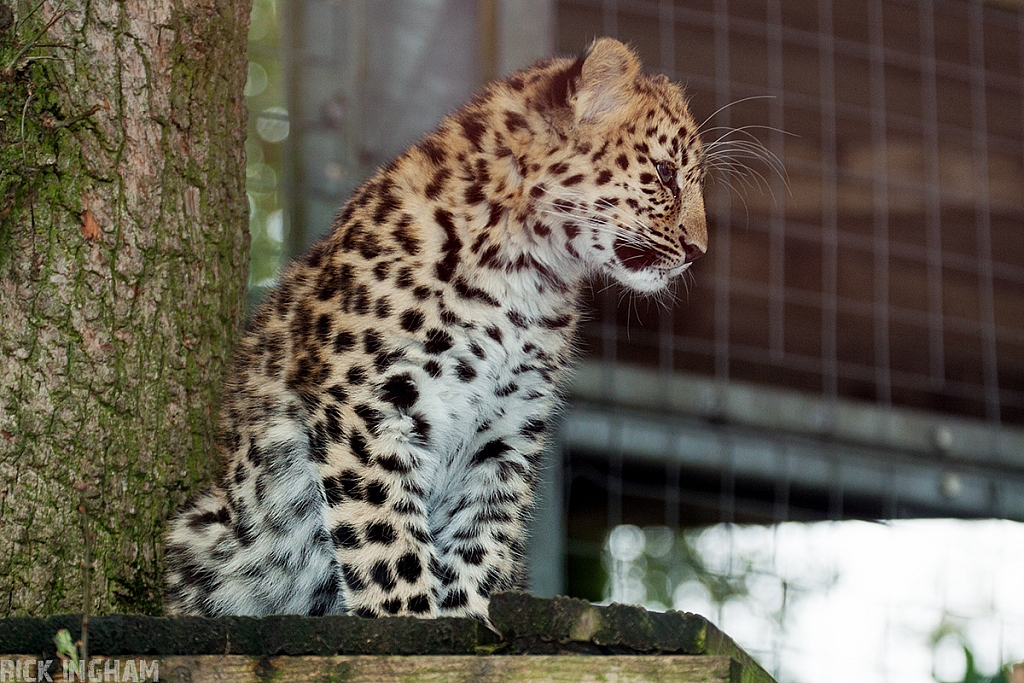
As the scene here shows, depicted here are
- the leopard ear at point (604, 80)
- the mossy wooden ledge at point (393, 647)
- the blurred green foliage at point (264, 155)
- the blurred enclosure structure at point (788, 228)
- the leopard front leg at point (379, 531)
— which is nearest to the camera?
the mossy wooden ledge at point (393, 647)

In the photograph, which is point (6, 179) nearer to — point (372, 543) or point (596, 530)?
point (372, 543)

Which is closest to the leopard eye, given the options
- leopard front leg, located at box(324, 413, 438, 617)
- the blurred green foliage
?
leopard front leg, located at box(324, 413, 438, 617)

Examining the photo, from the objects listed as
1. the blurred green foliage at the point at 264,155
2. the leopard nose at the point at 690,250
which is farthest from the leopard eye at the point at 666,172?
the blurred green foliage at the point at 264,155

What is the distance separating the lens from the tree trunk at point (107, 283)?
284 centimetres

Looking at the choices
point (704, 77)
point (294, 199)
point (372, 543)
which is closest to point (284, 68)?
point (294, 199)

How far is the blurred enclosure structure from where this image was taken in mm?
5059

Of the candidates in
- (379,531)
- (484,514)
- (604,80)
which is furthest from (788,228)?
(379,531)

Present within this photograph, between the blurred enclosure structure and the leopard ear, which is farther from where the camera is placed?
the blurred enclosure structure

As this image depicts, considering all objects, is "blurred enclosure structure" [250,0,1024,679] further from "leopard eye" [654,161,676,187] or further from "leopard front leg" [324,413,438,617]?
"leopard front leg" [324,413,438,617]

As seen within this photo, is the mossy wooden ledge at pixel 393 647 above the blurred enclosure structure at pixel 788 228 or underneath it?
underneath

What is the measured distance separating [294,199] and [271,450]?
1.95 metres

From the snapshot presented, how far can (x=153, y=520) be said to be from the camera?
3.13 metres

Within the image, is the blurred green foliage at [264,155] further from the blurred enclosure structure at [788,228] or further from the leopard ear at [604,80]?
the leopard ear at [604,80]

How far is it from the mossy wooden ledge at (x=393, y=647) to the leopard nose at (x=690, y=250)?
5.37ft
